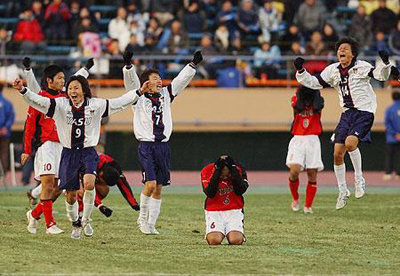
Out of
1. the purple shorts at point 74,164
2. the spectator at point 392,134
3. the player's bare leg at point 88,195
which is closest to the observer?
the player's bare leg at point 88,195

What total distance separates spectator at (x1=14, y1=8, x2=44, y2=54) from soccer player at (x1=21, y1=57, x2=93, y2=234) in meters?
11.8

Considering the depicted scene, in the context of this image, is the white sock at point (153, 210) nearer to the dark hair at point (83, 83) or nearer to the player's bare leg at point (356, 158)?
the dark hair at point (83, 83)

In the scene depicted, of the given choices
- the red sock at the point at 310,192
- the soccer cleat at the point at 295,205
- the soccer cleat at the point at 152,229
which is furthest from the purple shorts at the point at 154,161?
the soccer cleat at the point at 295,205

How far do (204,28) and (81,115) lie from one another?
49.0 feet

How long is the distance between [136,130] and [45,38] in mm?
13141

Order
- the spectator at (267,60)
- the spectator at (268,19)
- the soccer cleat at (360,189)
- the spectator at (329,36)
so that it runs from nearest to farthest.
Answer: the soccer cleat at (360,189)
the spectator at (267,60)
the spectator at (329,36)
the spectator at (268,19)

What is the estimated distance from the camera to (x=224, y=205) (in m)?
13.7

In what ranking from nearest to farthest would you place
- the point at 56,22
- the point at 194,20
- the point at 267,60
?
the point at 267,60, the point at 56,22, the point at 194,20

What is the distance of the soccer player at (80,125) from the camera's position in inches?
547

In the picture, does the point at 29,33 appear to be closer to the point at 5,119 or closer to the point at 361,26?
the point at 5,119

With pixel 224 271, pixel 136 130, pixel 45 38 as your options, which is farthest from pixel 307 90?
pixel 45 38

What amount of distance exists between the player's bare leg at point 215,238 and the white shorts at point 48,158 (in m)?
2.40

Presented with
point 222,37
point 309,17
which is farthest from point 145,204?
point 309,17

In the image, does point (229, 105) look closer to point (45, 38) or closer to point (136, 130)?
point (45, 38)
